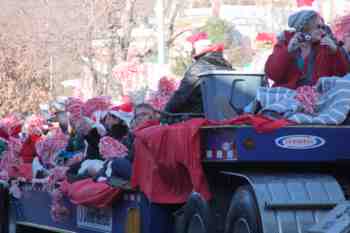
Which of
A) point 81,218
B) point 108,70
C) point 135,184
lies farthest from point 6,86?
point 135,184

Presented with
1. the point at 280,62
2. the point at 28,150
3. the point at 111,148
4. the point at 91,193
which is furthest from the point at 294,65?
the point at 28,150

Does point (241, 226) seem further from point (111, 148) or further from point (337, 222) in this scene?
point (111, 148)

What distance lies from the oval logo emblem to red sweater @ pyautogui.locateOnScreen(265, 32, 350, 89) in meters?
1.02

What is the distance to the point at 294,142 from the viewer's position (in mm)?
7648

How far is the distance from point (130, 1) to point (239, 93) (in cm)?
2269

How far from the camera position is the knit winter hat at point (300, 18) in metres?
8.47

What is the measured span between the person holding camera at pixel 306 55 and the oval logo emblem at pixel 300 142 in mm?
1022

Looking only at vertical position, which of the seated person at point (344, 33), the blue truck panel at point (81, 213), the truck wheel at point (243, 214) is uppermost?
the seated person at point (344, 33)

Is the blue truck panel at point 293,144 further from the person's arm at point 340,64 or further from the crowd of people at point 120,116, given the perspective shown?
the person's arm at point 340,64

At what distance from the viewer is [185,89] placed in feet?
32.7

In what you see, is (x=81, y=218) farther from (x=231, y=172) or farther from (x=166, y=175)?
(x=231, y=172)

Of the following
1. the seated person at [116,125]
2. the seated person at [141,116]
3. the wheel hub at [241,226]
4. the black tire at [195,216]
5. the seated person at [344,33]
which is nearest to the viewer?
the wheel hub at [241,226]

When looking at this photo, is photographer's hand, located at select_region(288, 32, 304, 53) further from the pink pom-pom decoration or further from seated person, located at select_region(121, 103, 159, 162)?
the pink pom-pom decoration

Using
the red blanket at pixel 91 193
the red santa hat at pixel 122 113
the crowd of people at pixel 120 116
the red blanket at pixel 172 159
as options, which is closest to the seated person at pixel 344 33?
the crowd of people at pixel 120 116
